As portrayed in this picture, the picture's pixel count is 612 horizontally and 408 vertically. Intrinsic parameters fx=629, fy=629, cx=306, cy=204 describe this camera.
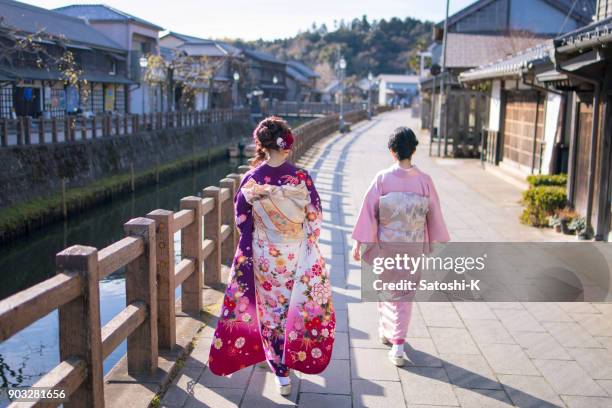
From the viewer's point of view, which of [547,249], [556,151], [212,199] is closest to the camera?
[212,199]

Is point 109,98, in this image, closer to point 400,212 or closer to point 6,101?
point 6,101

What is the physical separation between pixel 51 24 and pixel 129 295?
27.2m

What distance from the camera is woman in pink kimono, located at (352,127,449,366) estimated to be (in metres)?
4.36

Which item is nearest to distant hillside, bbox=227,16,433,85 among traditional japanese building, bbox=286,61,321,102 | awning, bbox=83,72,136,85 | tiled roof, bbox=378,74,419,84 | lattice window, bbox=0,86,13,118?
tiled roof, bbox=378,74,419,84

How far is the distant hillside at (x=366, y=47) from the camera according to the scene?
11188cm

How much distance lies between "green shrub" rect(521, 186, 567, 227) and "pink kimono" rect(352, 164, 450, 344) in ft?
18.7

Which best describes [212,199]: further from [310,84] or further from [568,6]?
[310,84]

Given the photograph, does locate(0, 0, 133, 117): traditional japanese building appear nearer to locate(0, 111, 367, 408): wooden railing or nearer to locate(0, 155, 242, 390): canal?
locate(0, 155, 242, 390): canal

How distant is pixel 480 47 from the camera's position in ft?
83.4

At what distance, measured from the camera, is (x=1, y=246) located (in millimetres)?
12953

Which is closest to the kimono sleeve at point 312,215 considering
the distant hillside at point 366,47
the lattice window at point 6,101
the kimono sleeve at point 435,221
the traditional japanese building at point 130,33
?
the kimono sleeve at point 435,221

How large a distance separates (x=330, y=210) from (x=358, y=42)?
367ft

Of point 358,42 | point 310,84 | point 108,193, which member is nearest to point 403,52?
point 358,42

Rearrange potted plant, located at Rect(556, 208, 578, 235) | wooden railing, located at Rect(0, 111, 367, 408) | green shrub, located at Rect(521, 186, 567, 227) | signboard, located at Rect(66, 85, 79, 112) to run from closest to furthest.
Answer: wooden railing, located at Rect(0, 111, 367, 408) → potted plant, located at Rect(556, 208, 578, 235) → green shrub, located at Rect(521, 186, 567, 227) → signboard, located at Rect(66, 85, 79, 112)
